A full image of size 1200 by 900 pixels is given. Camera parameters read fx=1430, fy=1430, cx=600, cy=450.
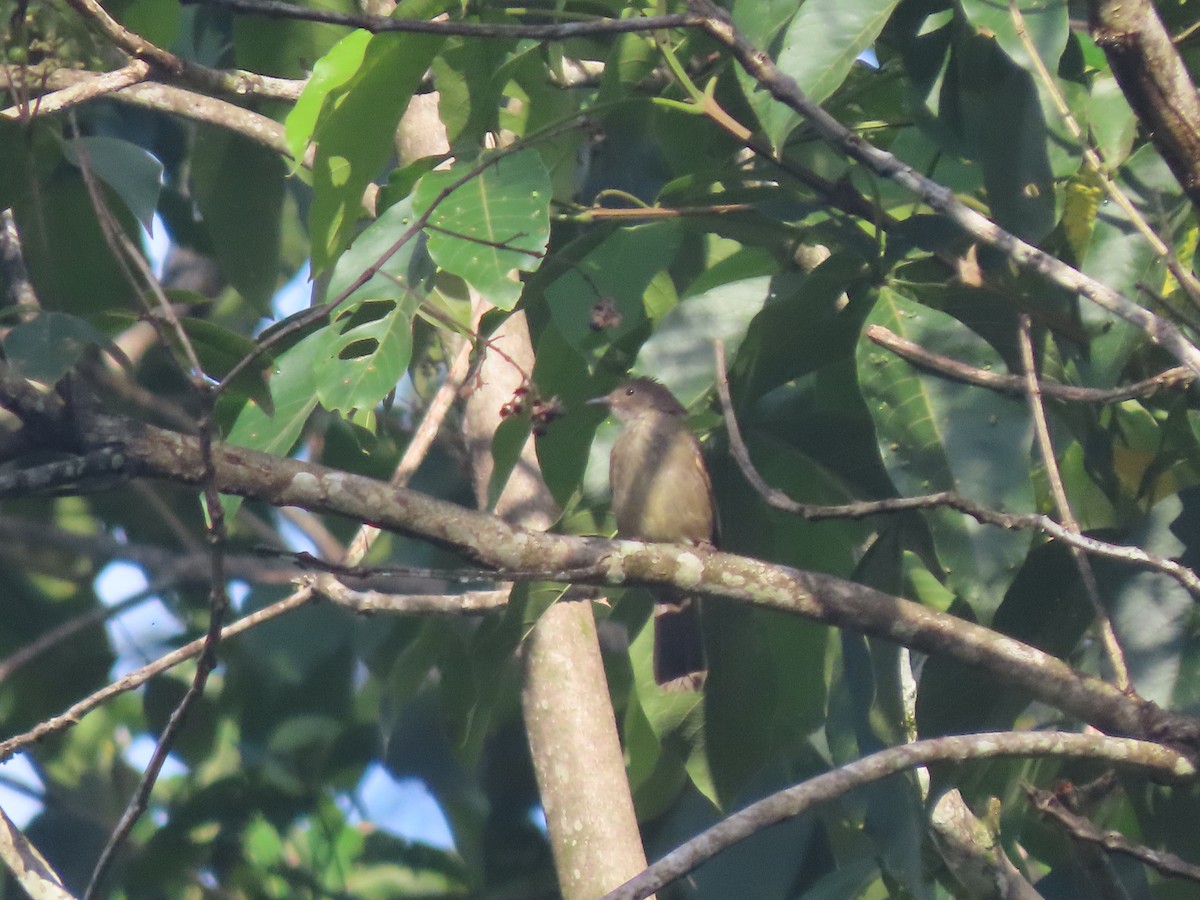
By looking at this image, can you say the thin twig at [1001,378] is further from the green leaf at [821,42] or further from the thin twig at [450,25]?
the thin twig at [450,25]

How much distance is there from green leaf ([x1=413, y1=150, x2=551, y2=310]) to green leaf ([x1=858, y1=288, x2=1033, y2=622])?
2.41 ft

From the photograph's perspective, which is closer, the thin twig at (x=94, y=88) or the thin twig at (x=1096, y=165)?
the thin twig at (x=1096, y=165)

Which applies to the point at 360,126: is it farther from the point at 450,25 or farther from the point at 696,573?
the point at 696,573

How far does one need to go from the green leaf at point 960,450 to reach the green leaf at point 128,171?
1.81m

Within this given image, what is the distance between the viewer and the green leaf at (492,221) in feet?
9.37

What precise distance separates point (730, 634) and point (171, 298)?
1.68m

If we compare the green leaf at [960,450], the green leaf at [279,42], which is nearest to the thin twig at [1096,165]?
the green leaf at [960,450]

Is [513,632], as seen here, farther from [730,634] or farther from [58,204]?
[58,204]

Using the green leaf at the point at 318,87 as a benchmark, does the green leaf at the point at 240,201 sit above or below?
below

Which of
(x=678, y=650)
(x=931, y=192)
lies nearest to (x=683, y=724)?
(x=678, y=650)

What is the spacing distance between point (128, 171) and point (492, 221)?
120cm

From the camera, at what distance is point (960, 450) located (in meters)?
2.92

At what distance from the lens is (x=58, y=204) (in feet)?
13.0

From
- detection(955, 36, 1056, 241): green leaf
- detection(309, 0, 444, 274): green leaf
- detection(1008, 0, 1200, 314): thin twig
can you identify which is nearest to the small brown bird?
detection(309, 0, 444, 274): green leaf
